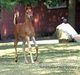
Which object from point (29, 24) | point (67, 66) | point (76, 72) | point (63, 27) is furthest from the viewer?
point (63, 27)

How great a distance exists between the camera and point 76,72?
9133 mm

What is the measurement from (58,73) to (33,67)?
1.43 metres

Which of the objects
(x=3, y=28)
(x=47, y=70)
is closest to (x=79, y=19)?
(x=3, y=28)

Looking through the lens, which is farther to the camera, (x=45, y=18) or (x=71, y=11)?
(x=45, y=18)

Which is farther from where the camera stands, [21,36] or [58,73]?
[21,36]

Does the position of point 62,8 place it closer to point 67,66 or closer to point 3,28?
point 3,28

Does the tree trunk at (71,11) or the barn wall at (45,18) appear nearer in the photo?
the tree trunk at (71,11)

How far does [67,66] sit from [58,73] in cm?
120

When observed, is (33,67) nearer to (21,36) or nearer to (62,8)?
(21,36)

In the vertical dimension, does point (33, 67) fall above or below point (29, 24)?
below

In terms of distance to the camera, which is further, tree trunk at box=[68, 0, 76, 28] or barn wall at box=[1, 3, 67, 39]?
barn wall at box=[1, 3, 67, 39]

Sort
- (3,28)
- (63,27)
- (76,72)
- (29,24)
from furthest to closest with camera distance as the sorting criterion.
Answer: (3,28) < (63,27) < (29,24) < (76,72)

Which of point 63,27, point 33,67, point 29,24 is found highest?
point 29,24

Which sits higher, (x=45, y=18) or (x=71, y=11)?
(x=71, y=11)
